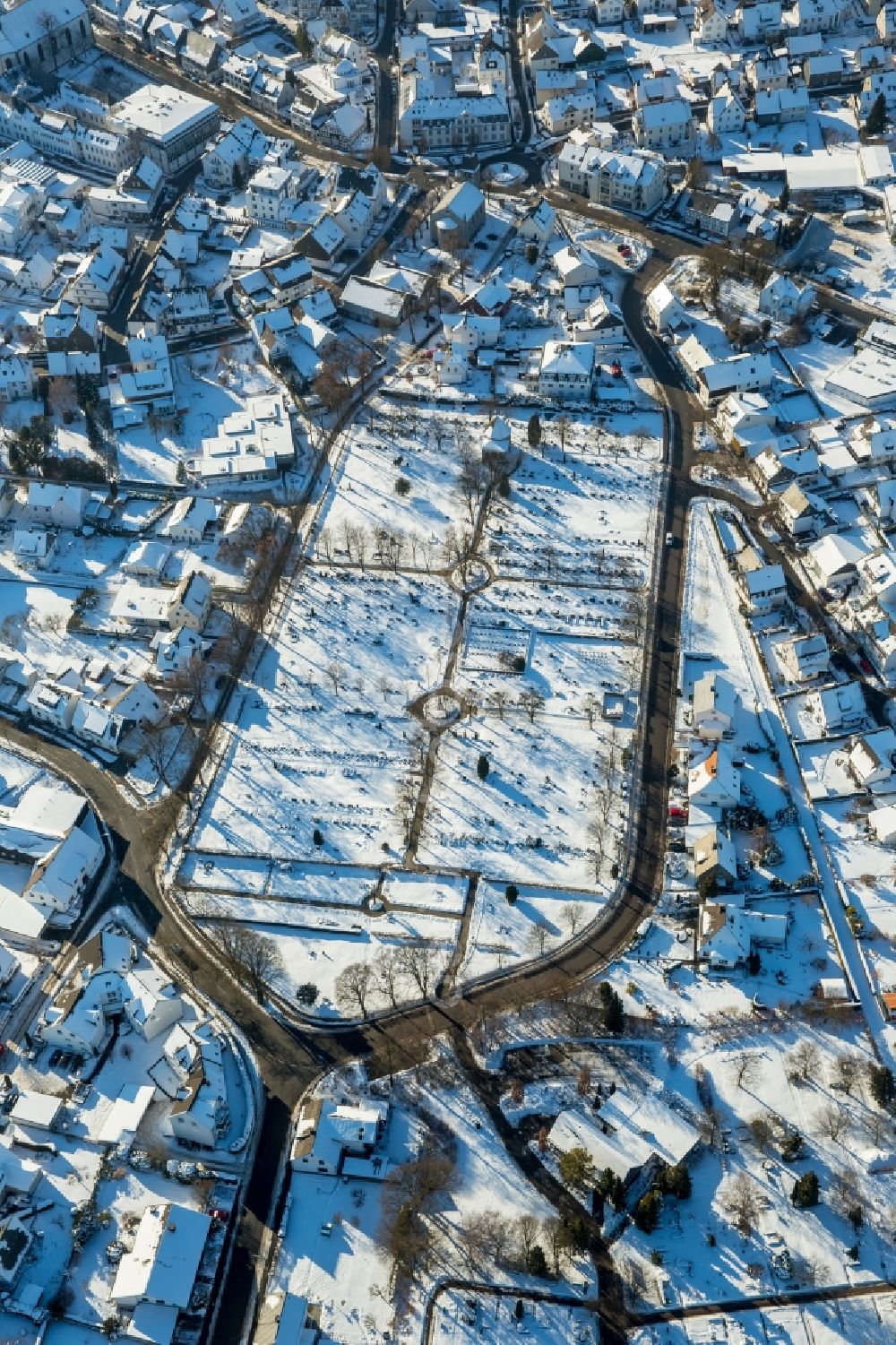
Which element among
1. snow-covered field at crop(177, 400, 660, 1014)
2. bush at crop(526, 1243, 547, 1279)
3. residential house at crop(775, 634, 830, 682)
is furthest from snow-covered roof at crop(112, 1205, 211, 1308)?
residential house at crop(775, 634, 830, 682)

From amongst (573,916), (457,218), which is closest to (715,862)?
(573,916)

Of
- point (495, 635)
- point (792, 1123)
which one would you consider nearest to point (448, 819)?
point (495, 635)

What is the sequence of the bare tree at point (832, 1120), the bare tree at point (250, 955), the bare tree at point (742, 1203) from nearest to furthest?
the bare tree at point (742, 1203)
the bare tree at point (832, 1120)
the bare tree at point (250, 955)

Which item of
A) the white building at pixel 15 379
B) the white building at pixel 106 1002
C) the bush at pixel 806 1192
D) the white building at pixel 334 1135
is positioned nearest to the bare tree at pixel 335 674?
the white building at pixel 106 1002

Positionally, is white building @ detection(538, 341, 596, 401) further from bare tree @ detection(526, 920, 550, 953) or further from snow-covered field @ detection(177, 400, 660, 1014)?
bare tree @ detection(526, 920, 550, 953)

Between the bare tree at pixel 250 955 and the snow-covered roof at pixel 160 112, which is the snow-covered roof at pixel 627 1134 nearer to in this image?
the bare tree at pixel 250 955
